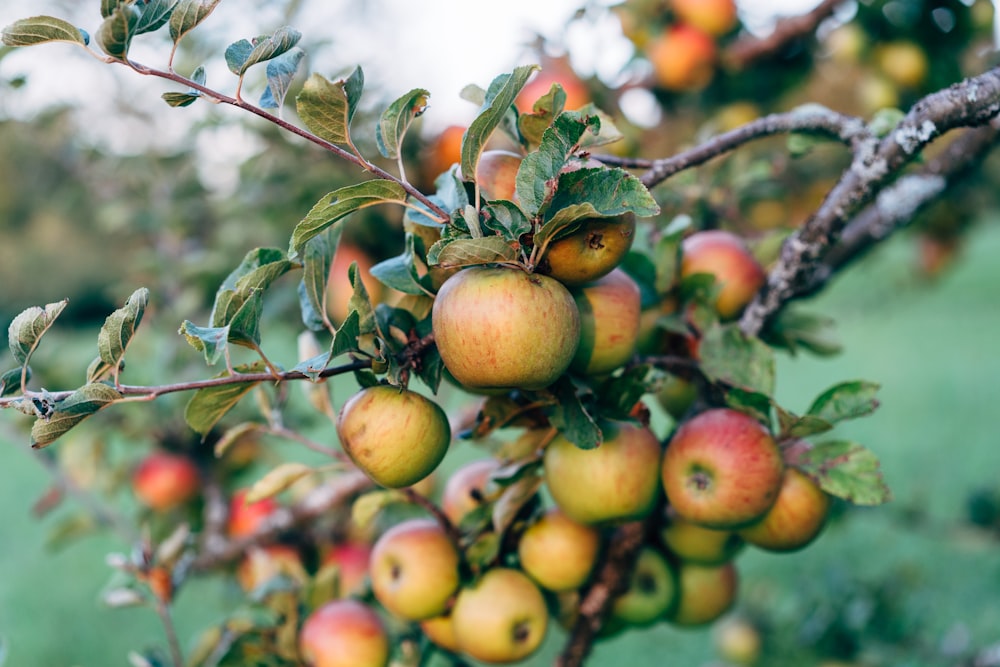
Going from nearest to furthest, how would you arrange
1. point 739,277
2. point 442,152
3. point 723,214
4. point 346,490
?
point 739,277 < point 723,214 < point 346,490 < point 442,152

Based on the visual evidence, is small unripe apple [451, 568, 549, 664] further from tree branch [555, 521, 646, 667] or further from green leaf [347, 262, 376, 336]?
green leaf [347, 262, 376, 336]

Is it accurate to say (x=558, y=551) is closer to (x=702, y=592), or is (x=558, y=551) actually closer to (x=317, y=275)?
(x=702, y=592)

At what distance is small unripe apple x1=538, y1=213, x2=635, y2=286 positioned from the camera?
2.43ft

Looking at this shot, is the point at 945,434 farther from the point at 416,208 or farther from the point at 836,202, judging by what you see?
the point at 416,208

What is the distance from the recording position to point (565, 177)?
718mm

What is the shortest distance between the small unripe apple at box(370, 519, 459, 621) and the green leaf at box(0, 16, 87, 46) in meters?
0.71

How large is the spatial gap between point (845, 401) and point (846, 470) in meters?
0.10

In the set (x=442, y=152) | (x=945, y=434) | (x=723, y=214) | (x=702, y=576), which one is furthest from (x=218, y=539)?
(x=945, y=434)

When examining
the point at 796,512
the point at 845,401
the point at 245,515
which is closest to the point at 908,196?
the point at 845,401

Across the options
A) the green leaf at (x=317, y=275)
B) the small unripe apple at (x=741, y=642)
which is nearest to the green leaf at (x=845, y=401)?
the green leaf at (x=317, y=275)

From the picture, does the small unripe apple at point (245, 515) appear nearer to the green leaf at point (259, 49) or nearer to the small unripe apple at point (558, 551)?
the small unripe apple at point (558, 551)

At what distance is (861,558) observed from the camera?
11.5 ft

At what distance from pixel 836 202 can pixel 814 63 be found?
1124mm

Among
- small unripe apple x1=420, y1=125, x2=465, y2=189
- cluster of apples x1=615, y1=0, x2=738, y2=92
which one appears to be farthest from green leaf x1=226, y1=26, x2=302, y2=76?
cluster of apples x1=615, y1=0, x2=738, y2=92
